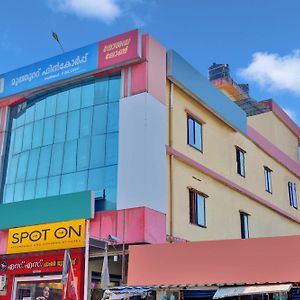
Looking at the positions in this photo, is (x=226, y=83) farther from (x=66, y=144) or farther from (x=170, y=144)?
(x=66, y=144)

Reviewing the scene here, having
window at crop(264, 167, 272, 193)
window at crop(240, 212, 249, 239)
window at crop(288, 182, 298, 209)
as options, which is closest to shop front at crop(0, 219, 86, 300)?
window at crop(240, 212, 249, 239)

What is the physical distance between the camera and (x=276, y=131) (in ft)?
102

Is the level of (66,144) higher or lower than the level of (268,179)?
lower

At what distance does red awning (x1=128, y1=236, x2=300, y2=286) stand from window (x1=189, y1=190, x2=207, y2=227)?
182 inches

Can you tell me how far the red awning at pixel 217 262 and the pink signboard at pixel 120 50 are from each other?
6871mm

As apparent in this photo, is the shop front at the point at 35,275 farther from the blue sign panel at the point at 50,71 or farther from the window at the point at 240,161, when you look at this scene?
the window at the point at 240,161

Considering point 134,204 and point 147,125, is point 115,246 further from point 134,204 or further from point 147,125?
point 147,125

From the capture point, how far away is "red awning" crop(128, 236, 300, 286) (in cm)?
1420

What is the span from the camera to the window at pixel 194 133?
21344 mm

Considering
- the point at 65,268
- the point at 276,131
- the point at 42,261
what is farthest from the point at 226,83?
the point at 65,268

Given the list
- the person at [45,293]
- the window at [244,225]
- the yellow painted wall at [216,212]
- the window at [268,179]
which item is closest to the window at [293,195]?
the yellow painted wall at [216,212]

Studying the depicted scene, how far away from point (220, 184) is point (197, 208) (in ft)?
9.25

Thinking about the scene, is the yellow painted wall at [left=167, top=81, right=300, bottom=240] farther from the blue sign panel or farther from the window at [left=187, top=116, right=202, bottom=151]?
the blue sign panel

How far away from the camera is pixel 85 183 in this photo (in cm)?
1866
